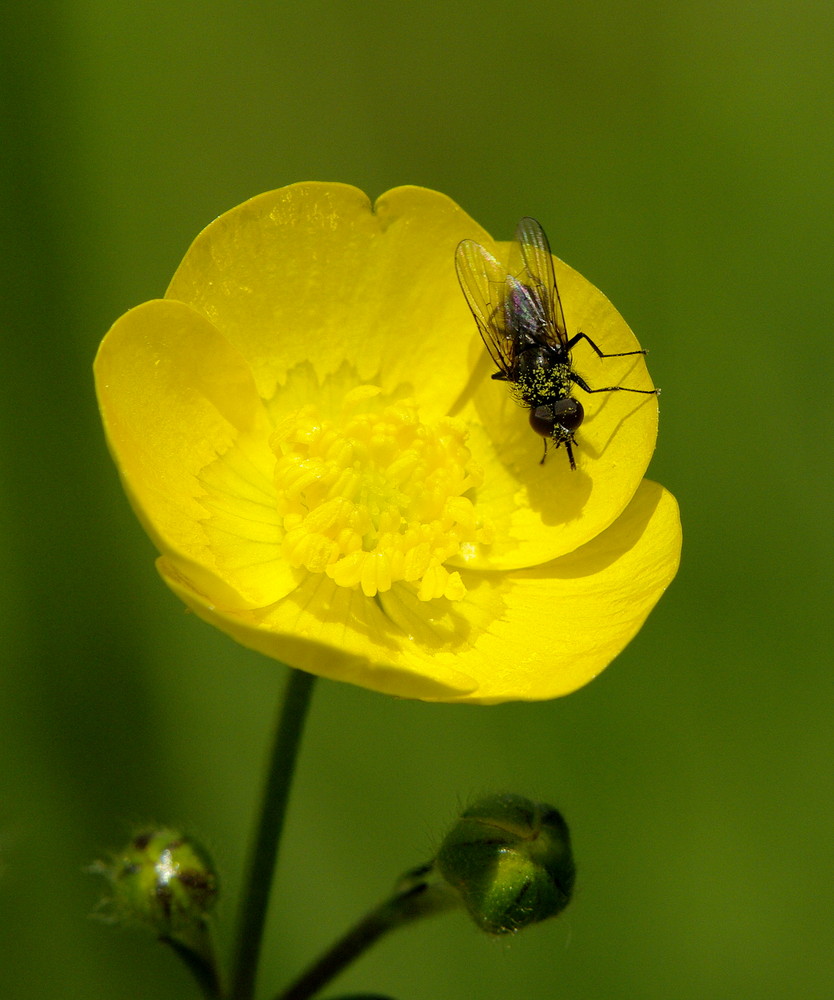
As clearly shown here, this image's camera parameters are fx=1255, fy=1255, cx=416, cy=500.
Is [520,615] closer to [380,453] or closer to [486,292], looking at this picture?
[380,453]

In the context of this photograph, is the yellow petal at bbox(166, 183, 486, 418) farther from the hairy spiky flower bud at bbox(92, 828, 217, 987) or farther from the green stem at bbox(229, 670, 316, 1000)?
the hairy spiky flower bud at bbox(92, 828, 217, 987)

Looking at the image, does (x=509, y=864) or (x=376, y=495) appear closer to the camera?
(x=509, y=864)

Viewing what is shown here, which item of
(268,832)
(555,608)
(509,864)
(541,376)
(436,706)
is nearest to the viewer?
(509,864)

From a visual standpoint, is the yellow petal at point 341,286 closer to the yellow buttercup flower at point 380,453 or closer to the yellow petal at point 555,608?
the yellow buttercup flower at point 380,453

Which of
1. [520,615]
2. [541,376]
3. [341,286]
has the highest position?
[341,286]

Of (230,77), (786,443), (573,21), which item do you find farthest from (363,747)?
(573,21)

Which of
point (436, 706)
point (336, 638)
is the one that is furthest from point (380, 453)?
point (436, 706)

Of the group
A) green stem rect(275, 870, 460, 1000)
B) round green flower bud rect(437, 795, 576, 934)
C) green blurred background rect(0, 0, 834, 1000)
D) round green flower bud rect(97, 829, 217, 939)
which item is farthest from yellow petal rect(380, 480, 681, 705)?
green blurred background rect(0, 0, 834, 1000)
